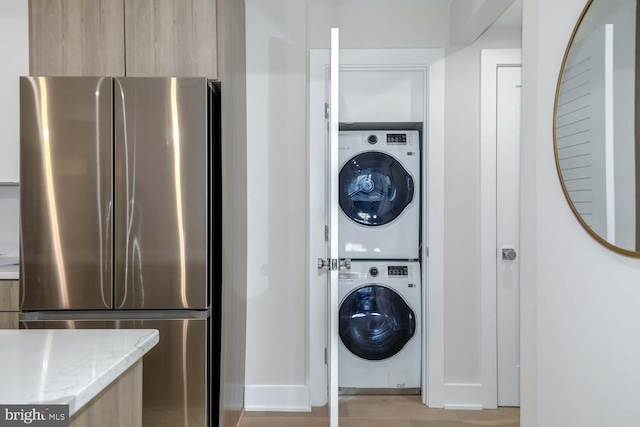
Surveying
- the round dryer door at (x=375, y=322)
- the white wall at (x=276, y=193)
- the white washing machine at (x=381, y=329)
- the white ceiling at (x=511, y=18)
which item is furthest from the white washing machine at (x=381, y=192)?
the white ceiling at (x=511, y=18)

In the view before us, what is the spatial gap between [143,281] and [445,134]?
6.53ft

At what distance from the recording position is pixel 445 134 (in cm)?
295

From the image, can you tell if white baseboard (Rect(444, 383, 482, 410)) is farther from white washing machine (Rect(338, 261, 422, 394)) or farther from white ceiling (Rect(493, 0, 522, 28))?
white ceiling (Rect(493, 0, 522, 28))

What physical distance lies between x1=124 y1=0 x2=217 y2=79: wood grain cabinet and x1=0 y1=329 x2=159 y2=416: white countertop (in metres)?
1.47

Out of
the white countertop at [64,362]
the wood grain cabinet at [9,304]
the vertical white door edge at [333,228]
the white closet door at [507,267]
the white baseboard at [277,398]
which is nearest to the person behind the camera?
the white countertop at [64,362]

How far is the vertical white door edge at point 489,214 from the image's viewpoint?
2908 millimetres

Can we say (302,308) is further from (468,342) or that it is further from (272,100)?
(272,100)

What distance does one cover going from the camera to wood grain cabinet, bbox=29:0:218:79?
2.27 meters

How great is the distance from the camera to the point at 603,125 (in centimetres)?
133

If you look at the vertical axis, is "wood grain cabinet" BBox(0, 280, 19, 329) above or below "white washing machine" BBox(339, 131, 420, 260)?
below

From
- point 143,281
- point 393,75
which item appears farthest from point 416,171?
point 143,281

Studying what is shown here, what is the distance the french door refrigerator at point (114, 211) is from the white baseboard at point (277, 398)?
2.30ft

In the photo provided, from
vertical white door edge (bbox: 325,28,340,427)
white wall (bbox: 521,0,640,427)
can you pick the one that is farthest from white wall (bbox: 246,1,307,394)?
white wall (bbox: 521,0,640,427)

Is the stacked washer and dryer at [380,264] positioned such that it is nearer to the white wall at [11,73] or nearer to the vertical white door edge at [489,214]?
the vertical white door edge at [489,214]
